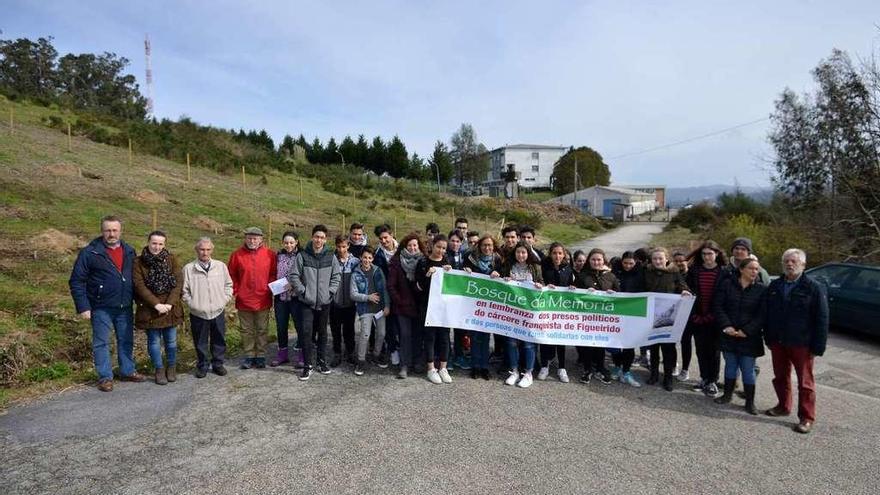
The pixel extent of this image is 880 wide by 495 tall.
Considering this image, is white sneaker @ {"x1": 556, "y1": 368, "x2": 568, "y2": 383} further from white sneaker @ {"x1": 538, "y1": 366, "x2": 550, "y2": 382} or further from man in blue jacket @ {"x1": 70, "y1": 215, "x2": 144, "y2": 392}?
man in blue jacket @ {"x1": 70, "y1": 215, "x2": 144, "y2": 392}

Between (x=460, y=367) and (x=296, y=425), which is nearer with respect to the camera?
(x=296, y=425)

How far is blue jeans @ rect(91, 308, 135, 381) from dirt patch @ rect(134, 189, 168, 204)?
1207cm

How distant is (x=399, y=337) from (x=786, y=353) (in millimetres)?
4460

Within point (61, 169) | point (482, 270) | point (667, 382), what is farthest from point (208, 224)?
point (667, 382)

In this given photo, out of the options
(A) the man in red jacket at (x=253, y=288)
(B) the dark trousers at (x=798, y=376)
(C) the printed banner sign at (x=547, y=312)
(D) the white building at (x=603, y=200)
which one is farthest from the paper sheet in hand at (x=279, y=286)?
(D) the white building at (x=603, y=200)

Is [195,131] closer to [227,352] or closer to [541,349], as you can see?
[227,352]

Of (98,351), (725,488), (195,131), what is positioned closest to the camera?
(725,488)

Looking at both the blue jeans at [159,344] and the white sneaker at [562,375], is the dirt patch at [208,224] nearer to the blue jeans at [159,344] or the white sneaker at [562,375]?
the blue jeans at [159,344]

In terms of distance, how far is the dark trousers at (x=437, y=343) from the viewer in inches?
255

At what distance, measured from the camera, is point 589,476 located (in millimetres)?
4211

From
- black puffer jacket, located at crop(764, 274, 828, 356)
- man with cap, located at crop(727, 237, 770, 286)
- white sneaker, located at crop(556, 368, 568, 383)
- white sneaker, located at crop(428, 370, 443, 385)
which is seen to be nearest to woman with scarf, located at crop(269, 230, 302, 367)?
white sneaker, located at crop(428, 370, 443, 385)

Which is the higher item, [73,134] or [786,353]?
[73,134]

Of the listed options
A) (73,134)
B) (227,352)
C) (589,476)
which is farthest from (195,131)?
(589,476)

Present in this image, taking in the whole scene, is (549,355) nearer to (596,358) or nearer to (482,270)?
(596,358)
